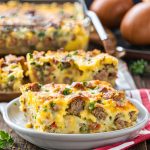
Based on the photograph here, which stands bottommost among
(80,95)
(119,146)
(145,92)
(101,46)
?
(101,46)

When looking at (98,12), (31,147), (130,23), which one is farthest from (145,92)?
(98,12)

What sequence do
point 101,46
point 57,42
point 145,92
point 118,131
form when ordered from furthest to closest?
1. point 101,46
2. point 57,42
3. point 145,92
4. point 118,131

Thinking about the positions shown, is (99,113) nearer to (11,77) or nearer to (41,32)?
(11,77)

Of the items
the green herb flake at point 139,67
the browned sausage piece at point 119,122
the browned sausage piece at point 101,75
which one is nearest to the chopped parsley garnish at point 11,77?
the browned sausage piece at point 101,75

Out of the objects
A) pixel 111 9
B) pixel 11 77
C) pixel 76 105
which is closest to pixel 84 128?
pixel 76 105

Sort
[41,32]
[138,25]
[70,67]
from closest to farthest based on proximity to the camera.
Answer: [70,67] < [41,32] < [138,25]

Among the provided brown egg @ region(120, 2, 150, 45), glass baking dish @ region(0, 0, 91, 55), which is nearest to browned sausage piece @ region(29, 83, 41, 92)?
glass baking dish @ region(0, 0, 91, 55)

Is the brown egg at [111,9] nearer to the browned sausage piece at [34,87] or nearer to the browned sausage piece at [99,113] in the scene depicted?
the browned sausage piece at [34,87]

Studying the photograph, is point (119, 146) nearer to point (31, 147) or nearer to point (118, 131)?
point (118, 131)
